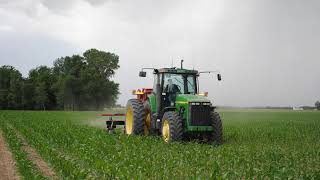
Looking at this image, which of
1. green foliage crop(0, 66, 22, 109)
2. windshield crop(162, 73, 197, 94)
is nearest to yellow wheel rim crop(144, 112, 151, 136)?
windshield crop(162, 73, 197, 94)

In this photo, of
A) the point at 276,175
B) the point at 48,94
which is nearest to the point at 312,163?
the point at 276,175

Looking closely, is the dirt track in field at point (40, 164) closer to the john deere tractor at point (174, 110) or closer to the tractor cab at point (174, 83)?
the john deere tractor at point (174, 110)

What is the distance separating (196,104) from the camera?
14.3 m

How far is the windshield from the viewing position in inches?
621

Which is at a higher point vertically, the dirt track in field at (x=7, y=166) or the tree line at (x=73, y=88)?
the tree line at (x=73, y=88)

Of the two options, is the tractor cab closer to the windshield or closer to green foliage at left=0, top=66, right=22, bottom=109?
the windshield

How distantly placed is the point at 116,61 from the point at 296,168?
7110 centimetres

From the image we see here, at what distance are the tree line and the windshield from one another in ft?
198

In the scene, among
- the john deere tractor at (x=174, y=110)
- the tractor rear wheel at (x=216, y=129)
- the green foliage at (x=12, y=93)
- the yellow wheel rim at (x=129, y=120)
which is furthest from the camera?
the green foliage at (x=12, y=93)

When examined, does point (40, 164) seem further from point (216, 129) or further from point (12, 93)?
point (12, 93)

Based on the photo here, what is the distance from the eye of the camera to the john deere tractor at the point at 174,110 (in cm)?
1423

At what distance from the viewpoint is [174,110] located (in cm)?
1519

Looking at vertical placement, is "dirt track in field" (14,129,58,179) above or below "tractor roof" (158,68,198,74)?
below

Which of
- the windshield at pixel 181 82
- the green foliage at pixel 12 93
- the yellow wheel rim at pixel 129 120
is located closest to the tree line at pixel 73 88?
the green foliage at pixel 12 93
